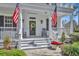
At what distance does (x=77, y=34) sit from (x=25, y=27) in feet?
3.84

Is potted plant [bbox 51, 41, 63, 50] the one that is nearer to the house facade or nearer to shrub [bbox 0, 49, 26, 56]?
the house facade

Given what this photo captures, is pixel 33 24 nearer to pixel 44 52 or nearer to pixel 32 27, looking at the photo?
pixel 32 27

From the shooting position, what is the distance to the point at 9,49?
274 ft

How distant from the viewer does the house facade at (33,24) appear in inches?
3287

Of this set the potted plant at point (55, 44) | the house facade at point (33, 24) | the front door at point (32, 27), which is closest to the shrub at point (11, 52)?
the house facade at point (33, 24)

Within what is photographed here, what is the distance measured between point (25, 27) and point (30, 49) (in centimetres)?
50

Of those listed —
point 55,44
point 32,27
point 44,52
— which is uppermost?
point 32,27

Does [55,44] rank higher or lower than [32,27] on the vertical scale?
lower

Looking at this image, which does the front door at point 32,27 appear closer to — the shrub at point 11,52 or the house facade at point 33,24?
the house facade at point 33,24

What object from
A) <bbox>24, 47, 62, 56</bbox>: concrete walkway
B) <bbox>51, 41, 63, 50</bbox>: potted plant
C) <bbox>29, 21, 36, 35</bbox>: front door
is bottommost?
<bbox>24, 47, 62, 56</bbox>: concrete walkway

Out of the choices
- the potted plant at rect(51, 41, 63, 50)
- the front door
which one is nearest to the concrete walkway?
the potted plant at rect(51, 41, 63, 50)

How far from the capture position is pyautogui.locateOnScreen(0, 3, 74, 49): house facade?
274ft

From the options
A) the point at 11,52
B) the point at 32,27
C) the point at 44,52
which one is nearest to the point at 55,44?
the point at 44,52

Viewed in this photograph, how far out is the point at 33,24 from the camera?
275 ft
